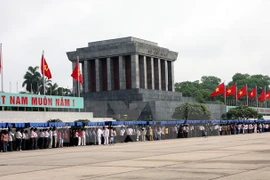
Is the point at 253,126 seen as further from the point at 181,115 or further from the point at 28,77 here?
the point at 28,77

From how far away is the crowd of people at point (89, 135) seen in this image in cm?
3444

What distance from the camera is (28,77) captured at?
107 m

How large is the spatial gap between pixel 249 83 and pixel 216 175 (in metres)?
168

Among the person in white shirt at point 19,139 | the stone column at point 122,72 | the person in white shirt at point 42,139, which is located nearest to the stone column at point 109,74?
the stone column at point 122,72

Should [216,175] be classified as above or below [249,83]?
below

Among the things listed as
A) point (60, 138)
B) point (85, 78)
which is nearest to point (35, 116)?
point (60, 138)

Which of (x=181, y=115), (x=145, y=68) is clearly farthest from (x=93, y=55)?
(x=181, y=115)

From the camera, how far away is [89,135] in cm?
4169

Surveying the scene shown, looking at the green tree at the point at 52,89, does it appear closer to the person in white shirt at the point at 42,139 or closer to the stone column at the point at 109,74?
the stone column at the point at 109,74

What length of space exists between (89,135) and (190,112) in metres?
36.3

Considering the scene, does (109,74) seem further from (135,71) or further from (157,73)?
(157,73)

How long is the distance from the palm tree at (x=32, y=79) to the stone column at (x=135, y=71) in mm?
25174

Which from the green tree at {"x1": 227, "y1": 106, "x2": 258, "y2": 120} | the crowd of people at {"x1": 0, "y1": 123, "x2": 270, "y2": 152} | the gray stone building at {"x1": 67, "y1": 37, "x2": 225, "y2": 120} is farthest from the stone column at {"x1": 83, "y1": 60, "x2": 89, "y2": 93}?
the crowd of people at {"x1": 0, "y1": 123, "x2": 270, "y2": 152}

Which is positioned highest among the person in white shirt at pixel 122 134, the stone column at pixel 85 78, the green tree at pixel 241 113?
the stone column at pixel 85 78
